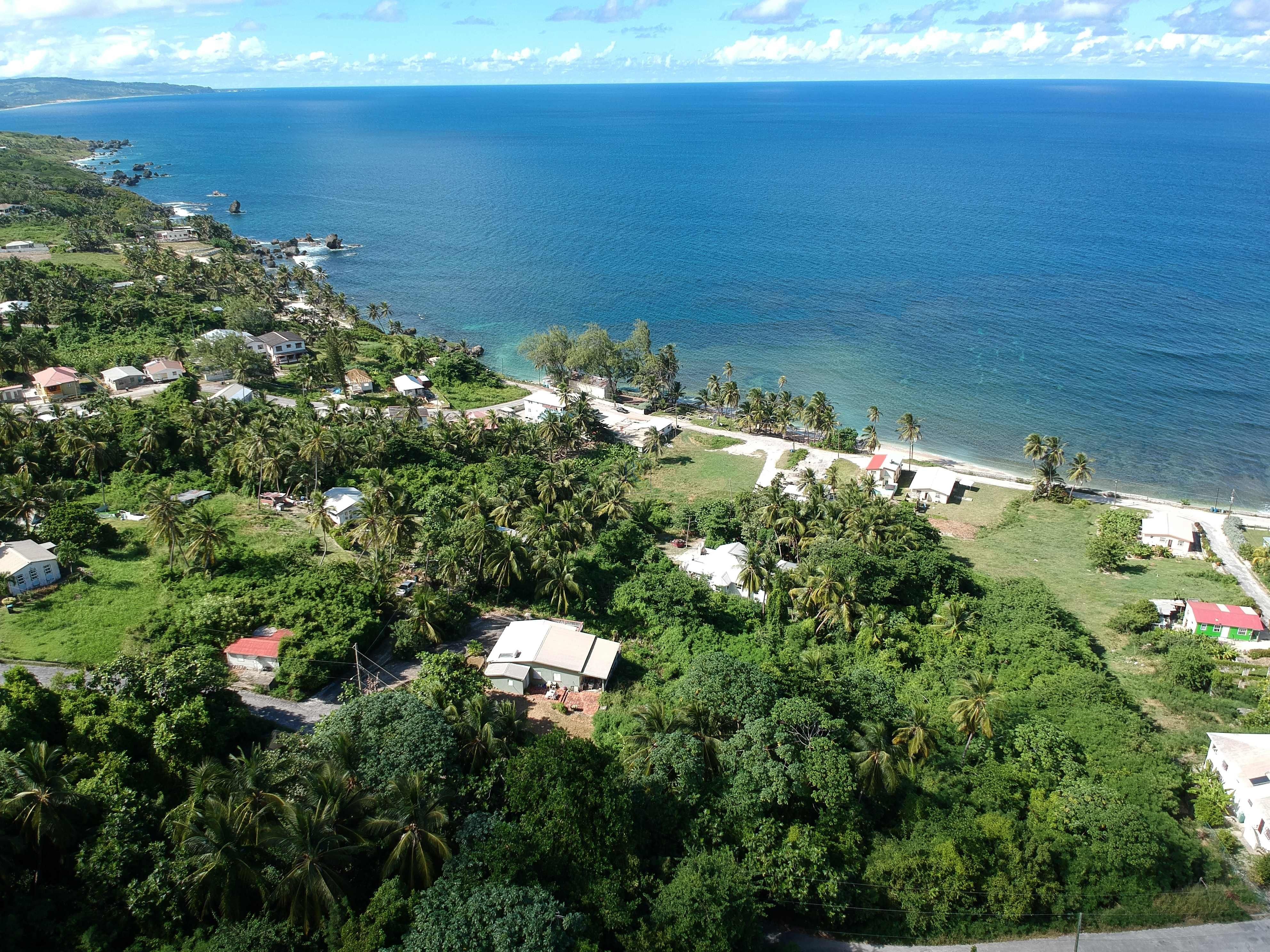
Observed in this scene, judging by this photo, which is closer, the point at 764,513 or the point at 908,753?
the point at 908,753

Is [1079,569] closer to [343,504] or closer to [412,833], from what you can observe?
[412,833]

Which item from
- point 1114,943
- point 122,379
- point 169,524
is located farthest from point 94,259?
point 1114,943

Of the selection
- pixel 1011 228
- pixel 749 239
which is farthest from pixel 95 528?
pixel 1011 228

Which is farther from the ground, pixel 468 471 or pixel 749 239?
pixel 749 239

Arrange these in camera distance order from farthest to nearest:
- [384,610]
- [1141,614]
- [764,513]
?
[764,513] → [1141,614] → [384,610]

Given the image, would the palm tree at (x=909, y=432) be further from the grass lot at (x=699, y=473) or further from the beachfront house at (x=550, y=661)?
the beachfront house at (x=550, y=661)

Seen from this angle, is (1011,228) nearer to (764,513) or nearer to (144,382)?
(764,513)
